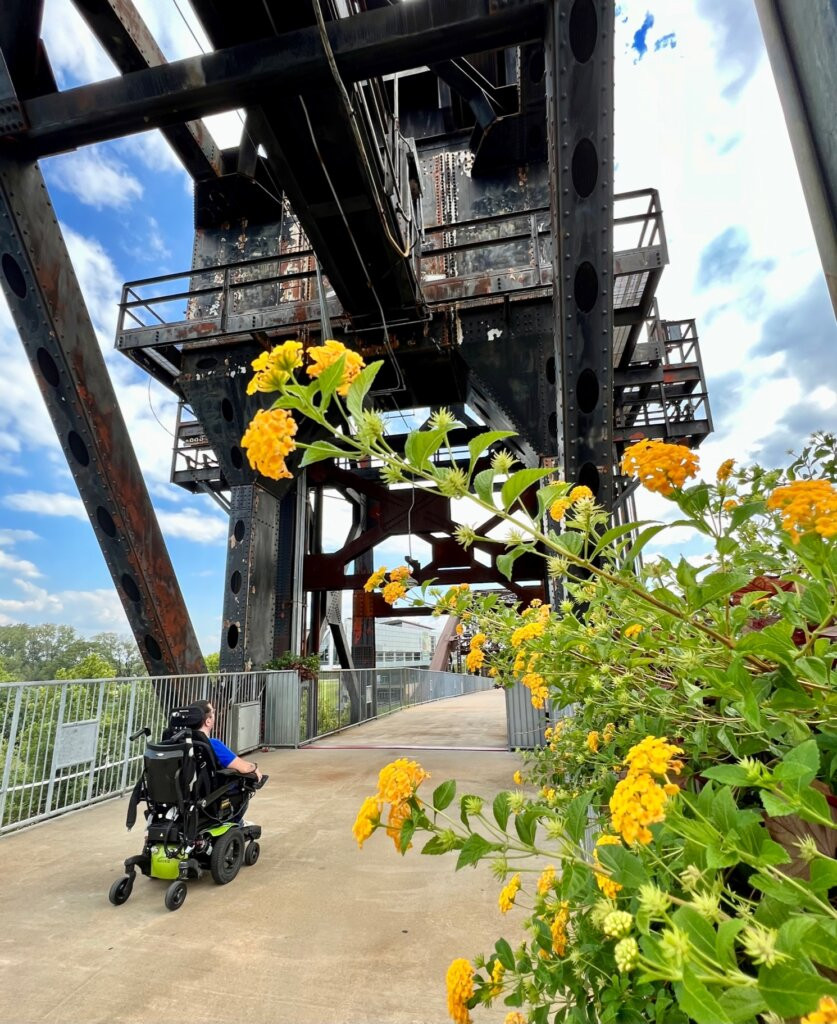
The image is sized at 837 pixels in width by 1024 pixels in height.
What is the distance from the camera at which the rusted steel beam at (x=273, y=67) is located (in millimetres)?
3723

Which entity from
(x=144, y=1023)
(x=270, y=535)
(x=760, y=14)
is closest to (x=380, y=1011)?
(x=144, y=1023)

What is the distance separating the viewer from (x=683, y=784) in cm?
121

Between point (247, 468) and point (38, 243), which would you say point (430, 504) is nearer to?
point (247, 468)

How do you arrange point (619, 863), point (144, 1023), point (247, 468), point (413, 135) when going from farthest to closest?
1. point (413, 135)
2. point (247, 468)
3. point (144, 1023)
4. point (619, 863)

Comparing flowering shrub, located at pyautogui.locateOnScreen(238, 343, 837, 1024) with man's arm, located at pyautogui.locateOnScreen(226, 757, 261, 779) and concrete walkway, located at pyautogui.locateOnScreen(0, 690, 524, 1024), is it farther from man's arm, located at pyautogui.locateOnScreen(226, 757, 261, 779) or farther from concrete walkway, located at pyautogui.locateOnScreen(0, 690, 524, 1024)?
man's arm, located at pyautogui.locateOnScreen(226, 757, 261, 779)

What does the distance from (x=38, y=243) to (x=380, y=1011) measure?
16.7 ft

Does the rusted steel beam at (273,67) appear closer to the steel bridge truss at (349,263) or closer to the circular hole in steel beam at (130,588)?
the steel bridge truss at (349,263)

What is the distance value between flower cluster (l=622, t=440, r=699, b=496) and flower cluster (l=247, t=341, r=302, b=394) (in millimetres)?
687

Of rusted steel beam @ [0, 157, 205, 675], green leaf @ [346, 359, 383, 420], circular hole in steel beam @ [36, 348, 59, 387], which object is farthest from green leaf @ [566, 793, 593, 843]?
circular hole in steel beam @ [36, 348, 59, 387]

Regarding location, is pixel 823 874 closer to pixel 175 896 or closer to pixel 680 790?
pixel 680 790

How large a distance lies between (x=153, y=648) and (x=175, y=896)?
229 centimetres

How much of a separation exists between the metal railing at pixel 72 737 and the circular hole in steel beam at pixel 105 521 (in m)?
1.64

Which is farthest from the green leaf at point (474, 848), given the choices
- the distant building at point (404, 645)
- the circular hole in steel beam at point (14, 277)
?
the distant building at point (404, 645)

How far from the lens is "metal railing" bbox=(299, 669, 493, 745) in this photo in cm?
951
